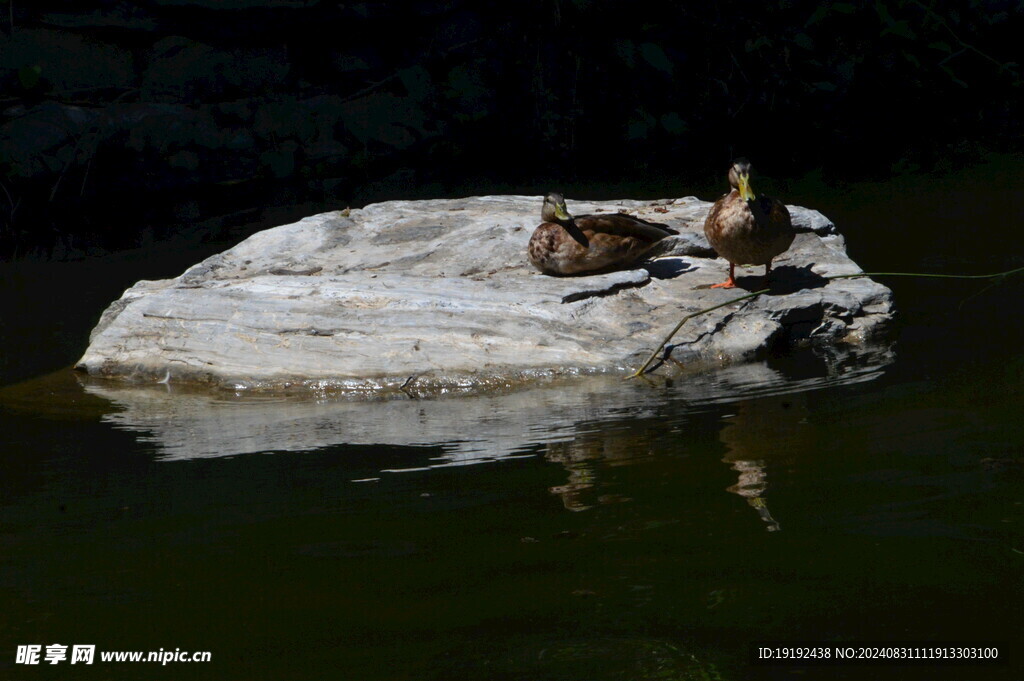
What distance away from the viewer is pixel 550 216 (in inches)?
255

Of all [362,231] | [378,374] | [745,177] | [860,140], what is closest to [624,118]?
[860,140]

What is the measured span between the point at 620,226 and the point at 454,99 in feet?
19.8

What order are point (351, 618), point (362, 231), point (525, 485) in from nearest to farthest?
point (351, 618), point (525, 485), point (362, 231)

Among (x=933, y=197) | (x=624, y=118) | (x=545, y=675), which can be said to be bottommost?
(x=545, y=675)

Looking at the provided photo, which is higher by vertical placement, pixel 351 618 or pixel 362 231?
pixel 362 231

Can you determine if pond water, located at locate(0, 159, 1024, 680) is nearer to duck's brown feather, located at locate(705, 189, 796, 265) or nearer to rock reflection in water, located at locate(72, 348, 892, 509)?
rock reflection in water, located at locate(72, 348, 892, 509)

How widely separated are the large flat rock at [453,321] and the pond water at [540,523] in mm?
274

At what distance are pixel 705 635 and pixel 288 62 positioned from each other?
1010 cm

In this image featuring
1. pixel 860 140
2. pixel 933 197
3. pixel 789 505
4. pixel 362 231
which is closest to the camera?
pixel 789 505

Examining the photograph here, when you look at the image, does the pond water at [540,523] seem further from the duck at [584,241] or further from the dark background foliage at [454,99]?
the dark background foliage at [454,99]

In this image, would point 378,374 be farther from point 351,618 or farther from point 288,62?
point 288,62

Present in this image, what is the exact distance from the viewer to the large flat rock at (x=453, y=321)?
5.53 m

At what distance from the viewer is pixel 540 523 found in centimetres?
332

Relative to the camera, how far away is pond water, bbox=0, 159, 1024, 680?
8.58 ft
